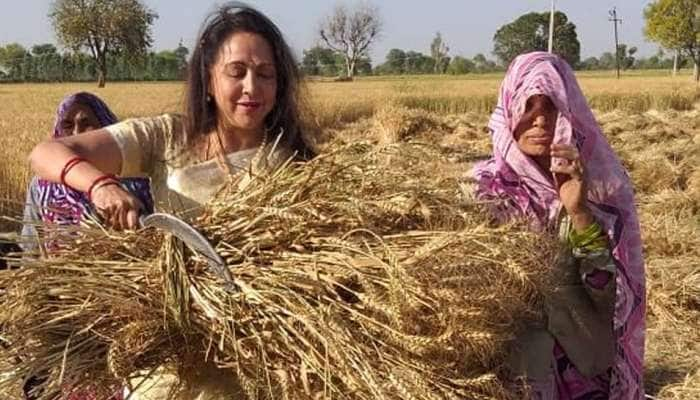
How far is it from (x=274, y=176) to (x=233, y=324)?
32 centimetres

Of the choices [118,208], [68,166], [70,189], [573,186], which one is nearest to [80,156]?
[68,166]

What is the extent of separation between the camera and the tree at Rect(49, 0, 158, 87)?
56094 mm

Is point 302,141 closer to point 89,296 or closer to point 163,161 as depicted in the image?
point 163,161

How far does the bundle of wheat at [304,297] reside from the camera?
126 centimetres

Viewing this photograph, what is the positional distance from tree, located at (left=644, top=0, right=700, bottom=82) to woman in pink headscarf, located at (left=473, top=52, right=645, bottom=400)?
1855 inches

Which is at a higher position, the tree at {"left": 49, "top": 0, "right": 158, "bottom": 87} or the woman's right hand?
the tree at {"left": 49, "top": 0, "right": 158, "bottom": 87}

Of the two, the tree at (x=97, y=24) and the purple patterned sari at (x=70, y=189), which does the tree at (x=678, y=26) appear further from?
the purple patterned sari at (x=70, y=189)

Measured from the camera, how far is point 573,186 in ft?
6.78

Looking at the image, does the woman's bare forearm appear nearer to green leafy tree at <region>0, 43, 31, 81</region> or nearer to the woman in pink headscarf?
→ the woman in pink headscarf

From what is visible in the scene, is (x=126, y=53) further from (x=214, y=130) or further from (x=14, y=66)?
(x=214, y=130)

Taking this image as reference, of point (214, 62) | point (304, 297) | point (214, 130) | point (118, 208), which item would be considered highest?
point (214, 62)

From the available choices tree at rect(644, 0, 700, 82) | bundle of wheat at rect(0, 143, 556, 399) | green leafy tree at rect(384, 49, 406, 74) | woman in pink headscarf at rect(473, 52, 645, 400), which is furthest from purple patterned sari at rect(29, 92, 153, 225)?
green leafy tree at rect(384, 49, 406, 74)

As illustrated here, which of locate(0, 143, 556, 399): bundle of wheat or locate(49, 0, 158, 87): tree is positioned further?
locate(49, 0, 158, 87): tree

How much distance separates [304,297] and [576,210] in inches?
38.7
